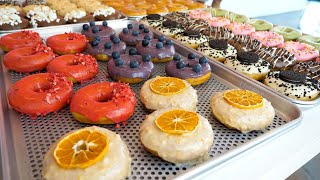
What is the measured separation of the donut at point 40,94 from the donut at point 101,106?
0.29ft

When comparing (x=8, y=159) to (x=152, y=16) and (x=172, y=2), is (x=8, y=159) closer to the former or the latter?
(x=152, y=16)

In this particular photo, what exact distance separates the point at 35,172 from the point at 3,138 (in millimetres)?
295

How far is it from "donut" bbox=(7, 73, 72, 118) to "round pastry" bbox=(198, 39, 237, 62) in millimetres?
1132

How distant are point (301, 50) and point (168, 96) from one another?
149 centimetres

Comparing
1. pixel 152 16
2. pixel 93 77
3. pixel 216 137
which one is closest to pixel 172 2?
pixel 152 16

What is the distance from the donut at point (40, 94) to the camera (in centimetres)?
148

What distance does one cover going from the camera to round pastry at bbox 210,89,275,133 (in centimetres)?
143

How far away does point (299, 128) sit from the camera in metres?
1.48

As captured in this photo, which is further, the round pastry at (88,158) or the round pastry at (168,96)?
the round pastry at (168,96)

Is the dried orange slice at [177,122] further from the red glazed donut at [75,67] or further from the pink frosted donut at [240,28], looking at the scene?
the pink frosted donut at [240,28]

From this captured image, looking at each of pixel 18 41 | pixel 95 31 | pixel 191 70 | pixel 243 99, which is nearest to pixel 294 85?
pixel 243 99

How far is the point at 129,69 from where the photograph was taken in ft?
6.13

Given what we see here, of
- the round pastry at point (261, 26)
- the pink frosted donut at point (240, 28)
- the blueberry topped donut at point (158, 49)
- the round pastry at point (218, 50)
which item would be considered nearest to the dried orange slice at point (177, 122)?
the blueberry topped donut at point (158, 49)

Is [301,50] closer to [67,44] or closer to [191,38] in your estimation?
[191,38]
